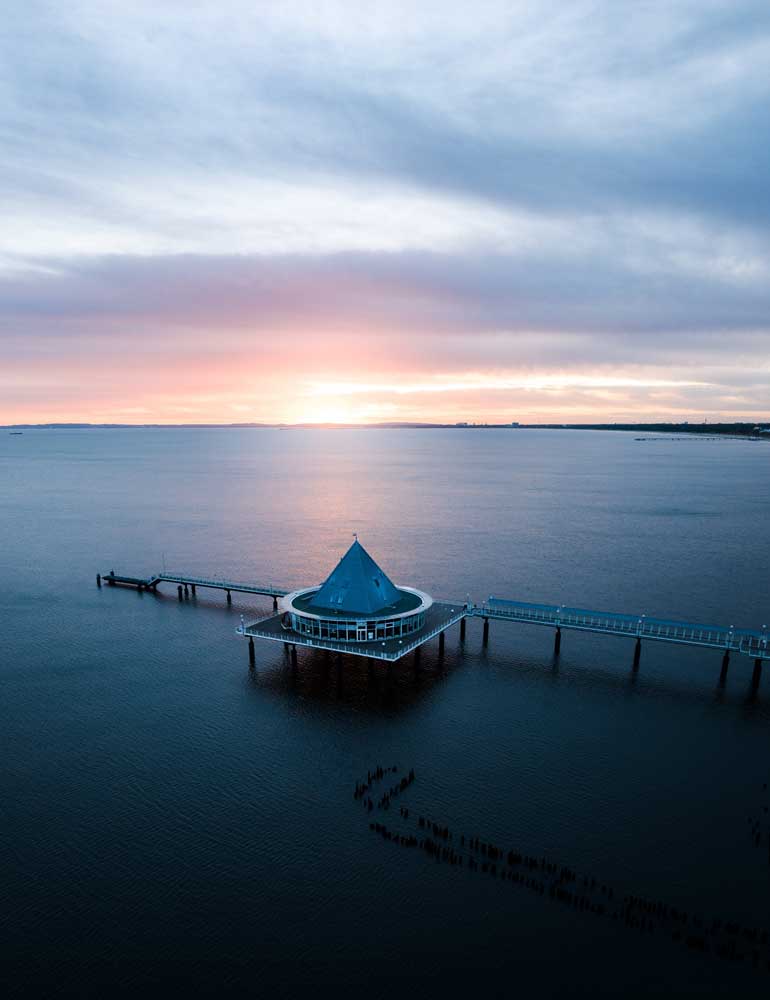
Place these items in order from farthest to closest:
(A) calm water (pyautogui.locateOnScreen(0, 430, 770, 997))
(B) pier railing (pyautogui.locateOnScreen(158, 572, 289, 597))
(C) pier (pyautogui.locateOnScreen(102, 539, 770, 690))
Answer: (B) pier railing (pyautogui.locateOnScreen(158, 572, 289, 597)) → (C) pier (pyautogui.locateOnScreen(102, 539, 770, 690)) → (A) calm water (pyautogui.locateOnScreen(0, 430, 770, 997))

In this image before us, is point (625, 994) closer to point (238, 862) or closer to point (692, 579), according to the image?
point (238, 862)

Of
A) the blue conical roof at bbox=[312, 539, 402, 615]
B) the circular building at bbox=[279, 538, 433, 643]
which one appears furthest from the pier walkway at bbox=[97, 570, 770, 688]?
the blue conical roof at bbox=[312, 539, 402, 615]

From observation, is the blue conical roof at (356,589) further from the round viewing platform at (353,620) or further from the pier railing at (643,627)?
the pier railing at (643,627)

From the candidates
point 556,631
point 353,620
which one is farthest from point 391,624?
point 556,631

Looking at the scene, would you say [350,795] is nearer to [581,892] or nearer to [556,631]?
[581,892]

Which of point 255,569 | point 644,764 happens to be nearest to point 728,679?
point 644,764

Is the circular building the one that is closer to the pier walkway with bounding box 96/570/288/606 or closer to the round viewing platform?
the round viewing platform
